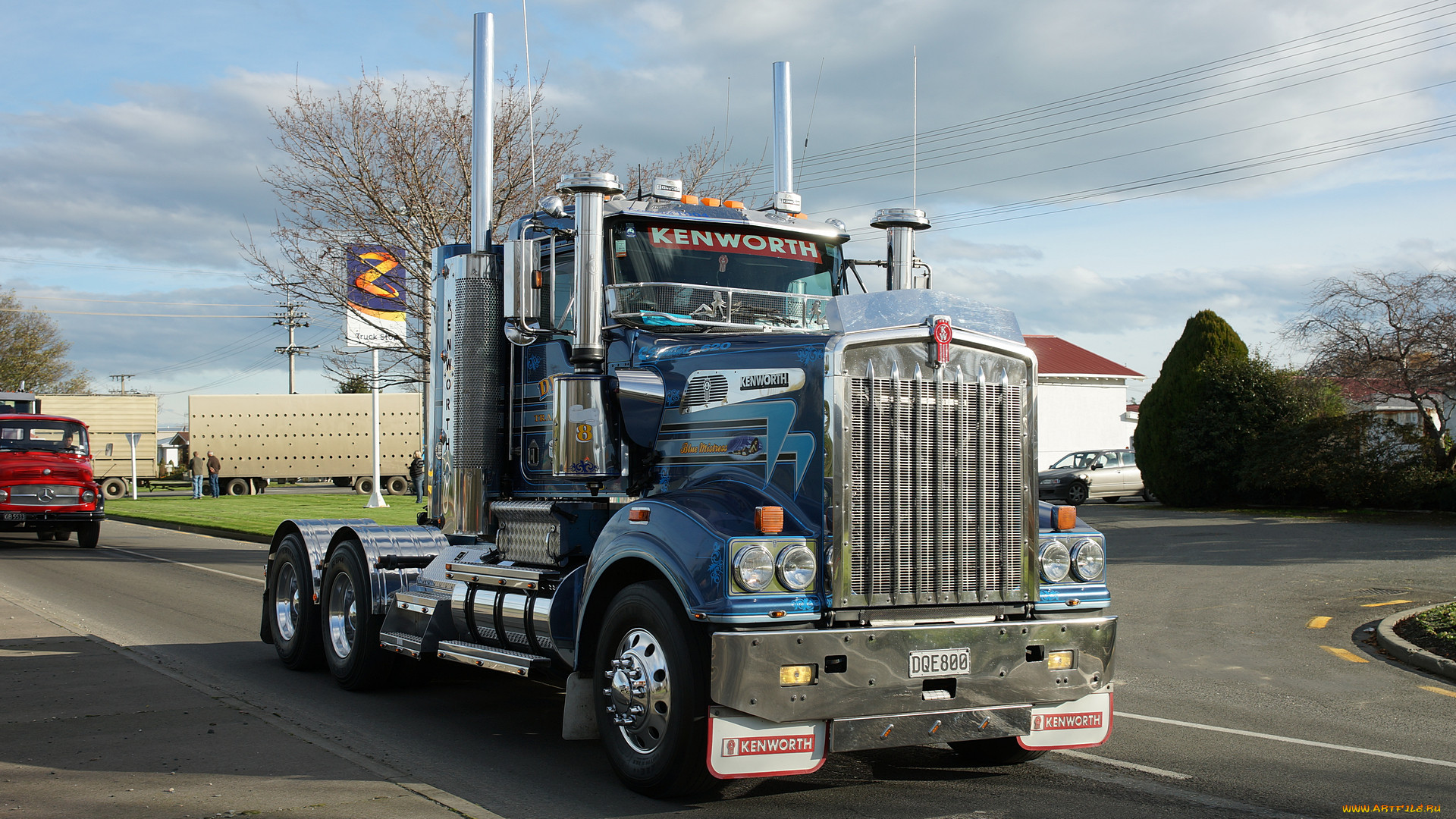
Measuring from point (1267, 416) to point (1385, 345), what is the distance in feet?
9.46

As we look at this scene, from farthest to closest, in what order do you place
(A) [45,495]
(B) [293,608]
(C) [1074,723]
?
(A) [45,495] < (B) [293,608] < (C) [1074,723]

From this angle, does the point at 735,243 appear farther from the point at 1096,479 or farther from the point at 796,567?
the point at 1096,479

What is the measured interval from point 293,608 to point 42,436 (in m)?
16.2

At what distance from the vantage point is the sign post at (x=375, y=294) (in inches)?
736

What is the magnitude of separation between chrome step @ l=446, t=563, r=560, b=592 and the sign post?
11.1 m

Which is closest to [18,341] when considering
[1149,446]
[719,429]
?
[1149,446]

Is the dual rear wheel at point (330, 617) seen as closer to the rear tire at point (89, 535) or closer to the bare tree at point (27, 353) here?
the rear tire at point (89, 535)

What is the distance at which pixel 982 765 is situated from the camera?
6.51m

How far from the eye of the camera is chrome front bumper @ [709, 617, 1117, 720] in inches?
200

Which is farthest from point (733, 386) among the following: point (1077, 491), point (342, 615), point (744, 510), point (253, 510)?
point (253, 510)

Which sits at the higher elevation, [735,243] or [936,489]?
[735,243]

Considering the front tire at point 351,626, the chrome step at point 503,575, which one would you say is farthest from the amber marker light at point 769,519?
the front tire at point 351,626

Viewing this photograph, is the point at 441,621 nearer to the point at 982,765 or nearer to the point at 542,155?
the point at 982,765

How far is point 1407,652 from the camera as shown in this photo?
10180mm
